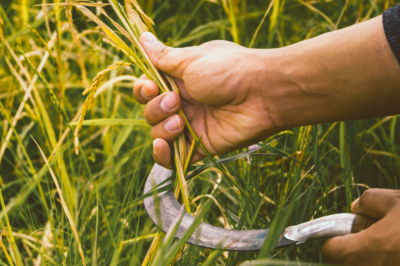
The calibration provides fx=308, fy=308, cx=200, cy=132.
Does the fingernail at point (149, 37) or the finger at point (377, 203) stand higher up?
the fingernail at point (149, 37)

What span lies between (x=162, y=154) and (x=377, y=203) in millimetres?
495

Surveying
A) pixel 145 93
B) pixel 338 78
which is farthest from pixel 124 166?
pixel 338 78

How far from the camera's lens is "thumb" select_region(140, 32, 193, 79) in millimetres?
805

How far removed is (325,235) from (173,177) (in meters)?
0.34

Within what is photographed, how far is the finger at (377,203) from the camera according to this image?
621 mm

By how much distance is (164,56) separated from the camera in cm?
81

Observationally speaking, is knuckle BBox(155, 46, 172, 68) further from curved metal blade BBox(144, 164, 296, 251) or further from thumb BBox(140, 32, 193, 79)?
curved metal blade BBox(144, 164, 296, 251)

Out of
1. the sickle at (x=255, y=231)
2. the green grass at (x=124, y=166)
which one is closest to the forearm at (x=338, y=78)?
the green grass at (x=124, y=166)

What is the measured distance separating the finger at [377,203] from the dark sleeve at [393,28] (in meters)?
0.27

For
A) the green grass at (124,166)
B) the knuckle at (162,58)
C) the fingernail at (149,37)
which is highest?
the fingernail at (149,37)

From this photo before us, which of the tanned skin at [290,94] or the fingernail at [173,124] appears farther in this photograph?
the fingernail at [173,124]

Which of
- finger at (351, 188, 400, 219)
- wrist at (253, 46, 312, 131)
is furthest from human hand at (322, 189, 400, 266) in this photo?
wrist at (253, 46, 312, 131)

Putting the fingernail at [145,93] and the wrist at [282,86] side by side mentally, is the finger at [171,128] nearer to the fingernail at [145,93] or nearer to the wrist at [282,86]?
the fingernail at [145,93]

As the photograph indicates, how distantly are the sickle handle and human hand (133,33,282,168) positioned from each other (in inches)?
11.3
